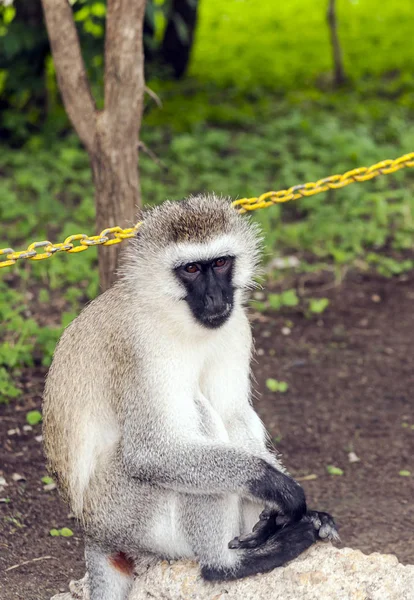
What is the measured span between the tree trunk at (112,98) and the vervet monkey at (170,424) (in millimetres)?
1455

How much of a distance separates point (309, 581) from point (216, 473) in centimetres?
48

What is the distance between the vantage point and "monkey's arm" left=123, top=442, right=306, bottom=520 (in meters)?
3.35

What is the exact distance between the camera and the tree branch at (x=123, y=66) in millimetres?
4941

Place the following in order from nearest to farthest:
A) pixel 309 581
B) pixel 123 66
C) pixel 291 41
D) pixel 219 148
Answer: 1. pixel 309 581
2. pixel 123 66
3. pixel 219 148
4. pixel 291 41

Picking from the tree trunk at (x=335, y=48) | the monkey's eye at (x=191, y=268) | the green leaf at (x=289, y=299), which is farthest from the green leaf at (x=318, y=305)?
the tree trunk at (x=335, y=48)

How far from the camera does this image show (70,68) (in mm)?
5047

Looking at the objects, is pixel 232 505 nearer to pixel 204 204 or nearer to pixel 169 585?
pixel 169 585

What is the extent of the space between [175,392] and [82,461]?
464mm

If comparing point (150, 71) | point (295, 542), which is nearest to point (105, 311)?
point (295, 542)

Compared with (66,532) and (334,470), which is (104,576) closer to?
(66,532)

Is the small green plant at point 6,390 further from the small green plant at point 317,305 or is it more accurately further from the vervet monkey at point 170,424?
the small green plant at point 317,305

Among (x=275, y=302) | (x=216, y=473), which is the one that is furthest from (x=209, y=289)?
(x=275, y=302)

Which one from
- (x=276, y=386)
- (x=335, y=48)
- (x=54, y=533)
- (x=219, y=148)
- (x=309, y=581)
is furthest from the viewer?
(x=335, y=48)

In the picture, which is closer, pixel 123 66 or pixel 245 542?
pixel 245 542
